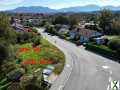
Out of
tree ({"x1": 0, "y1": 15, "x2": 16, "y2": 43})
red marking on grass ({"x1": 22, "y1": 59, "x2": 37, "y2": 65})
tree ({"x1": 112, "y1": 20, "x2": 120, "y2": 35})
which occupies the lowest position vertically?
red marking on grass ({"x1": 22, "y1": 59, "x2": 37, "y2": 65})

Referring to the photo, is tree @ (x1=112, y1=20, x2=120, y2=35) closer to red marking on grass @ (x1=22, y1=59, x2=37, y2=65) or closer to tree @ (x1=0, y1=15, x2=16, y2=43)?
tree @ (x1=0, y1=15, x2=16, y2=43)

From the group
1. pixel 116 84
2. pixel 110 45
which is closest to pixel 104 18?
pixel 110 45

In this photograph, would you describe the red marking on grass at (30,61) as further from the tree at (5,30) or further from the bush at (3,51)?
the tree at (5,30)

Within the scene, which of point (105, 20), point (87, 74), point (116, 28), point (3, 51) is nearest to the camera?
point (87, 74)

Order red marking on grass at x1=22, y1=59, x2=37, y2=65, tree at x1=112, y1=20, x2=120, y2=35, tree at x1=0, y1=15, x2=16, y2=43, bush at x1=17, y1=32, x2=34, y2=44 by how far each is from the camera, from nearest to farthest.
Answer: red marking on grass at x1=22, y1=59, x2=37, y2=65 → tree at x1=0, y1=15, x2=16, y2=43 → tree at x1=112, y1=20, x2=120, y2=35 → bush at x1=17, y1=32, x2=34, y2=44

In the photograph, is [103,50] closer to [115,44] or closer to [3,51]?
[115,44]

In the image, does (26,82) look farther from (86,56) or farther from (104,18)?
(104,18)

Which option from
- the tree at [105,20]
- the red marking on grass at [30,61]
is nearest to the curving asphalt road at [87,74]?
the red marking on grass at [30,61]

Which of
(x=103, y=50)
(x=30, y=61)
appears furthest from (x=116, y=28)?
(x=30, y=61)

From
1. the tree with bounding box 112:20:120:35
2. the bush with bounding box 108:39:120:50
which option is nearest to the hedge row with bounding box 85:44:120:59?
the bush with bounding box 108:39:120:50
